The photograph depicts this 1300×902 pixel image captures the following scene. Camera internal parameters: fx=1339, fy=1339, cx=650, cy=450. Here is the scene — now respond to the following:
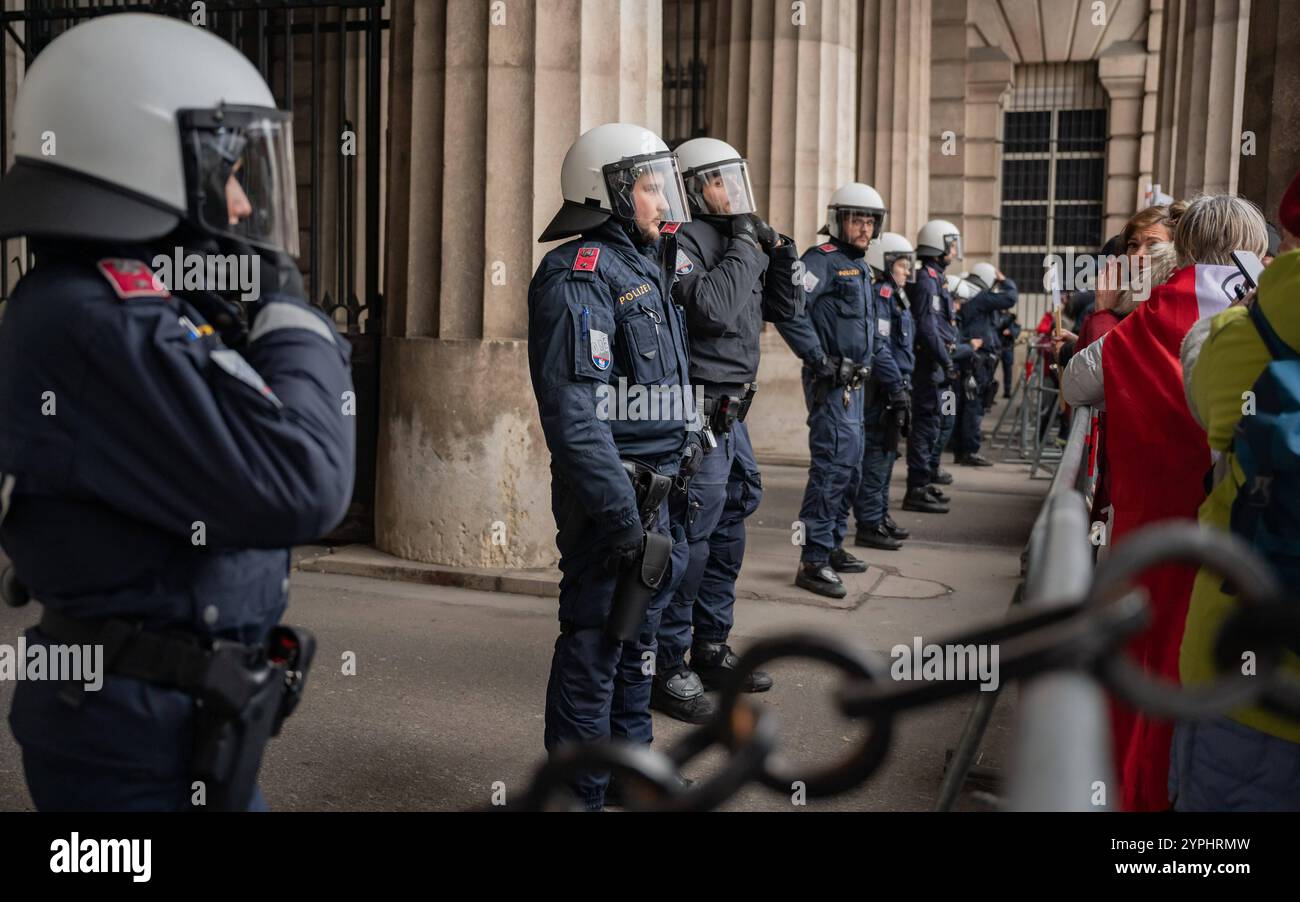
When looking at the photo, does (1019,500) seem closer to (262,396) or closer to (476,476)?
(476,476)

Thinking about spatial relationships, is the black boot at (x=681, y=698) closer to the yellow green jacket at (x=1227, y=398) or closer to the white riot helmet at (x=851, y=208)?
the yellow green jacket at (x=1227, y=398)

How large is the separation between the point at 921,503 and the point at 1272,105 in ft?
18.0

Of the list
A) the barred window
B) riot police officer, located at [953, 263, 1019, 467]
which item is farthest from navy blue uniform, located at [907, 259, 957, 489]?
the barred window

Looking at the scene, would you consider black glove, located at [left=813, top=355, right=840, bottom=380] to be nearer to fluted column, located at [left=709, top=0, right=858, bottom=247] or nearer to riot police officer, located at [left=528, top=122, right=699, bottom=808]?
riot police officer, located at [left=528, top=122, right=699, bottom=808]

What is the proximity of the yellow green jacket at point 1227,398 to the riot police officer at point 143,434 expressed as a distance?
1.56 meters

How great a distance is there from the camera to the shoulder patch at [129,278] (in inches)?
78.2

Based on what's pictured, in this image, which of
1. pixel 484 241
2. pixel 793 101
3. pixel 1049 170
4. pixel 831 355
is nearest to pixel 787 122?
pixel 793 101

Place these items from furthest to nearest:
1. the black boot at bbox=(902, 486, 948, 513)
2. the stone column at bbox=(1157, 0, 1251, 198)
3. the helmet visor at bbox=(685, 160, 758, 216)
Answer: the stone column at bbox=(1157, 0, 1251, 198), the black boot at bbox=(902, 486, 948, 513), the helmet visor at bbox=(685, 160, 758, 216)

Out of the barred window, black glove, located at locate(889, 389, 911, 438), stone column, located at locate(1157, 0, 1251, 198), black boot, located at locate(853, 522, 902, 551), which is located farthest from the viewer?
the barred window

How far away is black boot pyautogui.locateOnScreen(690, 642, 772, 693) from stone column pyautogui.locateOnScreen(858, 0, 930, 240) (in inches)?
503

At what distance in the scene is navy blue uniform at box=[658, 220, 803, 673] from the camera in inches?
198

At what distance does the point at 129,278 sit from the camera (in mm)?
2002
